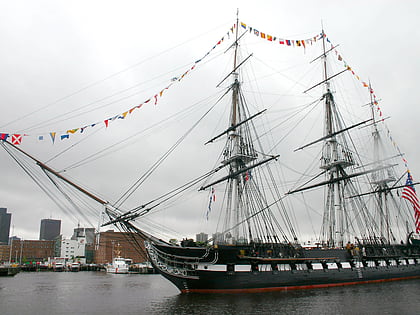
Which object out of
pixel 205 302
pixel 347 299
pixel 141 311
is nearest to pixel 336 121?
pixel 347 299

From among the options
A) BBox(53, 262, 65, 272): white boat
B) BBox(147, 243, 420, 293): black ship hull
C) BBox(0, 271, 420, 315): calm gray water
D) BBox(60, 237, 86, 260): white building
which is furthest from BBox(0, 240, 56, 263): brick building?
BBox(147, 243, 420, 293): black ship hull

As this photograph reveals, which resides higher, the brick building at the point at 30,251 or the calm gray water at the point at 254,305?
the brick building at the point at 30,251

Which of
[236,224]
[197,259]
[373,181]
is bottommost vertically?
[197,259]

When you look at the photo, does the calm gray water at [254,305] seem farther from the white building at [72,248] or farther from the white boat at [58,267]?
the white building at [72,248]

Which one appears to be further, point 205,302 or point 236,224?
point 236,224

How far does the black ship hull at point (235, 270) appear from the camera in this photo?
26.8 meters

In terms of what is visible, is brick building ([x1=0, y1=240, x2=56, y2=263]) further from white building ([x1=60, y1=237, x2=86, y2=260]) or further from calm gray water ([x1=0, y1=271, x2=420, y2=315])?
calm gray water ([x1=0, y1=271, x2=420, y2=315])

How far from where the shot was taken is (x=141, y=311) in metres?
21.6

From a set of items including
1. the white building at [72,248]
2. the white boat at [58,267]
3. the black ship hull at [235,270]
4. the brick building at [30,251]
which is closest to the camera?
the black ship hull at [235,270]

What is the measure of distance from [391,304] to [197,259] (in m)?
13.5

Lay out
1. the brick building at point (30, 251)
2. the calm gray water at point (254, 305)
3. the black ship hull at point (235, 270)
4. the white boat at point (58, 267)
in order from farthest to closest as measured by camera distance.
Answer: the brick building at point (30, 251) → the white boat at point (58, 267) → the black ship hull at point (235, 270) → the calm gray water at point (254, 305)

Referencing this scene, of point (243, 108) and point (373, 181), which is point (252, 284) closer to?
point (243, 108)

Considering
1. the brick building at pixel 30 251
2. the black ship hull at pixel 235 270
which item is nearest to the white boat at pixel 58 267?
the brick building at pixel 30 251

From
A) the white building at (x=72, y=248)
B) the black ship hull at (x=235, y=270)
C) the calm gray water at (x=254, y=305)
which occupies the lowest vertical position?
the calm gray water at (x=254, y=305)
